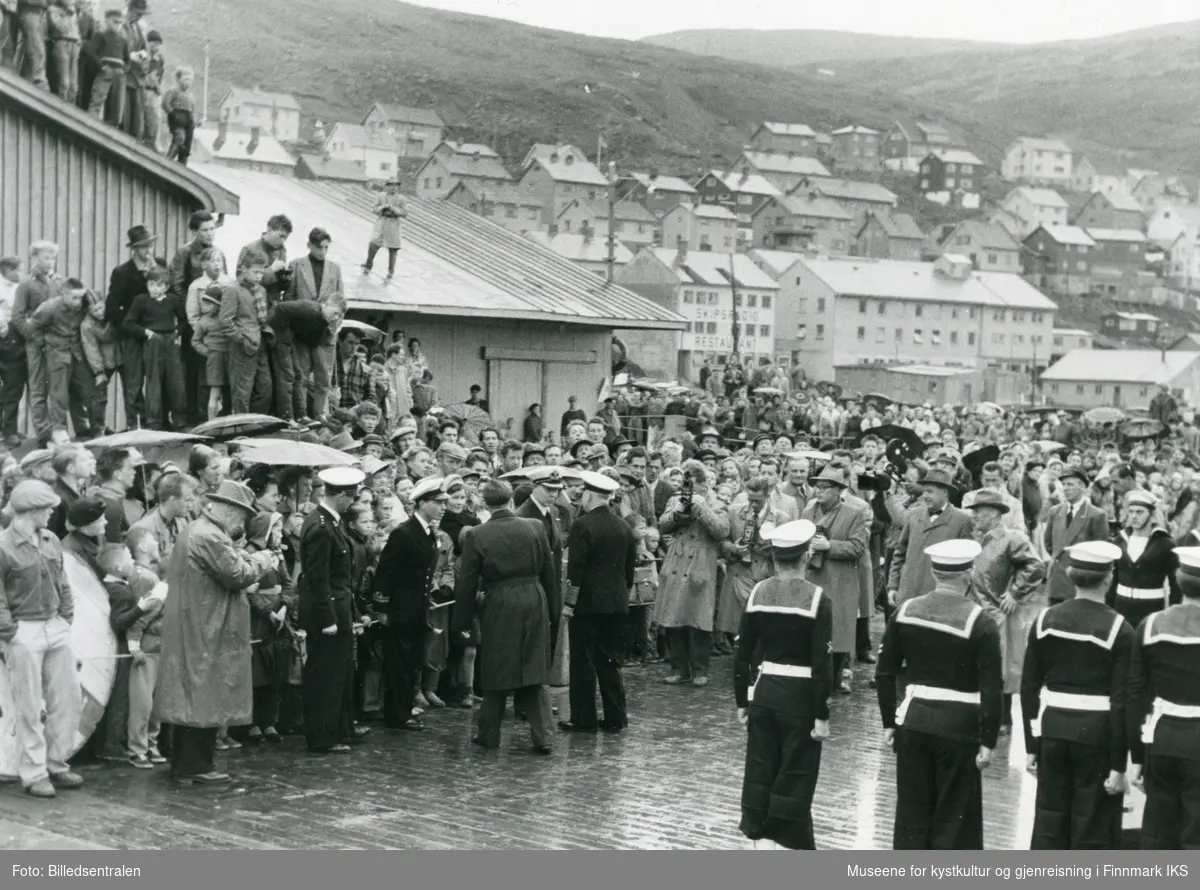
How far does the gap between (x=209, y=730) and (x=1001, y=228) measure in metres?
131

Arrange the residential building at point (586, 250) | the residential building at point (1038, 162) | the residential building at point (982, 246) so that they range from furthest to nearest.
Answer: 1. the residential building at point (1038, 162)
2. the residential building at point (982, 246)
3. the residential building at point (586, 250)

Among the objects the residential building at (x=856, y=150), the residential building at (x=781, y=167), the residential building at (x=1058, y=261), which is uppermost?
the residential building at (x=856, y=150)

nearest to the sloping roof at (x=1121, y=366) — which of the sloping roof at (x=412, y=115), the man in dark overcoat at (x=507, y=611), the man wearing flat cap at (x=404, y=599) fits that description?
the sloping roof at (x=412, y=115)

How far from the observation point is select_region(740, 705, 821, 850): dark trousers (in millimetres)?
8375

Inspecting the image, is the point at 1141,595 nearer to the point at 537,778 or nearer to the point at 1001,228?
the point at 537,778

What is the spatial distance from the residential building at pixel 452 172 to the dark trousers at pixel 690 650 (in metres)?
109

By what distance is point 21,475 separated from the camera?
11281 millimetres

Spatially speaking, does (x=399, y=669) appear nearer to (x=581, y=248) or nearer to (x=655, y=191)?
(x=581, y=248)

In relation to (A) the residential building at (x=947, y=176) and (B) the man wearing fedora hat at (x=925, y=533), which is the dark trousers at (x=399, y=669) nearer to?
(B) the man wearing fedora hat at (x=925, y=533)

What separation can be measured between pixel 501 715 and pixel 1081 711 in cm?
471

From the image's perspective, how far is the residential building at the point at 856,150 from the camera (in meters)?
175

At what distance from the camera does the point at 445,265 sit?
26.4 metres

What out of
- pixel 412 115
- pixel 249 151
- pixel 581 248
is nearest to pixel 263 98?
pixel 412 115
